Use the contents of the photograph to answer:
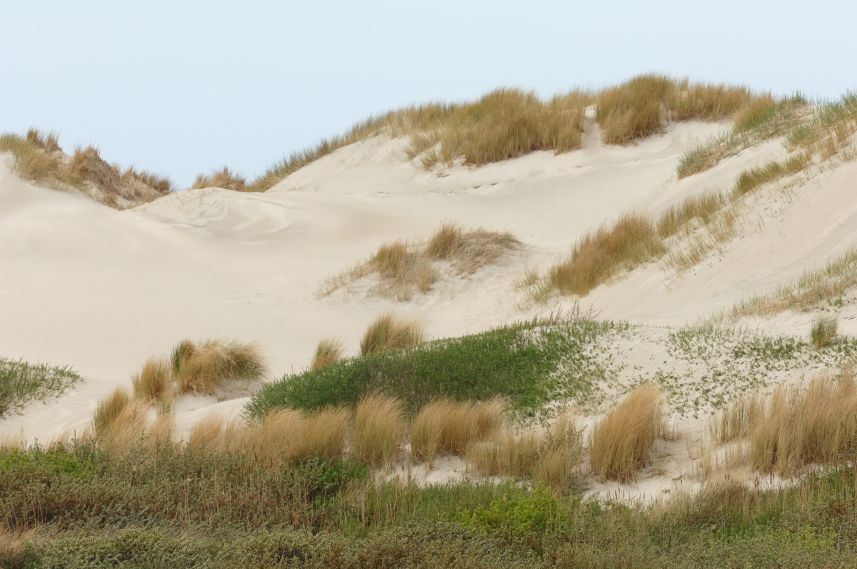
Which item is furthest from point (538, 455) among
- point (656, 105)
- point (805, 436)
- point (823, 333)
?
point (656, 105)

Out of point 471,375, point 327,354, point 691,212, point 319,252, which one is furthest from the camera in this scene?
point 319,252

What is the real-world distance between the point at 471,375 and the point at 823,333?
2.65 metres

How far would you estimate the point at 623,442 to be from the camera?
614 centimetres

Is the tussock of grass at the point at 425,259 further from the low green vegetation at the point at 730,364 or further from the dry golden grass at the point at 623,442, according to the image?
the dry golden grass at the point at 623,442

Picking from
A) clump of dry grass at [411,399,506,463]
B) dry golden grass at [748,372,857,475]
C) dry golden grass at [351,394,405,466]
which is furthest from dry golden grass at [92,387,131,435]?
dry golden grass at [748,372,857,475]

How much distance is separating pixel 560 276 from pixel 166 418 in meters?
6.17

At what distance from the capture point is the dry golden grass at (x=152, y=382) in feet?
30.5

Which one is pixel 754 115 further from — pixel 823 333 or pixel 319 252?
pixel 823 333

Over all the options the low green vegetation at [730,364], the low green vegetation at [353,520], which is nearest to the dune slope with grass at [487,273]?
the low green vegetation at [730,364]

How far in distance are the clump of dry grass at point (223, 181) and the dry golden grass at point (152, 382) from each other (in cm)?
1356

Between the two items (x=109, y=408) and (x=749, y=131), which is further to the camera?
(x=749, y=131)

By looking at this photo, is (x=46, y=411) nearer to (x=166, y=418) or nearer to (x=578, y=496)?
(x=166, y=418)

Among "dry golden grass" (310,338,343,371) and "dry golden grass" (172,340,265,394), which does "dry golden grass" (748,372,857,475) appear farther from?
"dry golden grass" (172,340,265,394)

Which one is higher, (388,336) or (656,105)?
(656,105)
